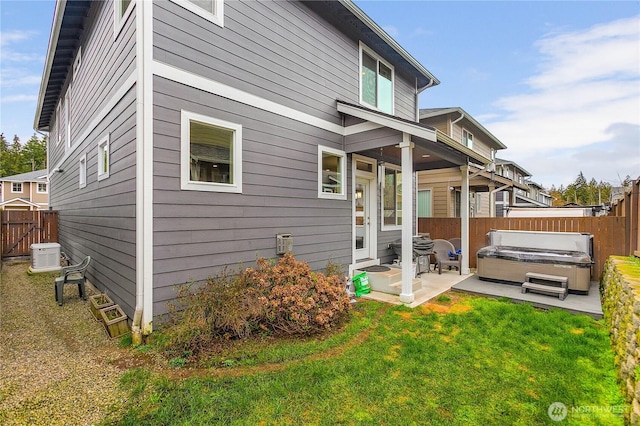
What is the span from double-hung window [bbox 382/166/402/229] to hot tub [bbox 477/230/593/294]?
2360 millimetres

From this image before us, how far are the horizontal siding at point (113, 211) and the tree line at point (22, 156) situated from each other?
152ft

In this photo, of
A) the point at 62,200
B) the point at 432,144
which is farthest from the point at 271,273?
the point at 62,200

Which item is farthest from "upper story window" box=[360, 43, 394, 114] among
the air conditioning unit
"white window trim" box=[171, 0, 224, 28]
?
the air conditioning unit

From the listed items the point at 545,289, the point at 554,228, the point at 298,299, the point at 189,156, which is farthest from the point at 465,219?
the point at 189,156

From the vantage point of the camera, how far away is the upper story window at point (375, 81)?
24.7 feet

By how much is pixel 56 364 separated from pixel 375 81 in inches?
326

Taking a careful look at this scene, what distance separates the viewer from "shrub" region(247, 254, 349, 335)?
3906mm

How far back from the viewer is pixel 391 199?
826 cm

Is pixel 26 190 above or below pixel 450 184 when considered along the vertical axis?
above

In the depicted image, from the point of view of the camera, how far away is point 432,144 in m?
6.04

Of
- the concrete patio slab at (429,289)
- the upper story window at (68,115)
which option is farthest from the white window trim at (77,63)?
the concrete patio slab at (429,289)

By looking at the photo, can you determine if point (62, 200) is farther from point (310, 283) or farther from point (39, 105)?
point (310, 283)

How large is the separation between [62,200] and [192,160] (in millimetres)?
8995

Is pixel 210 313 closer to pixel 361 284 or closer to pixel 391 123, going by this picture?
pixel 361 284
